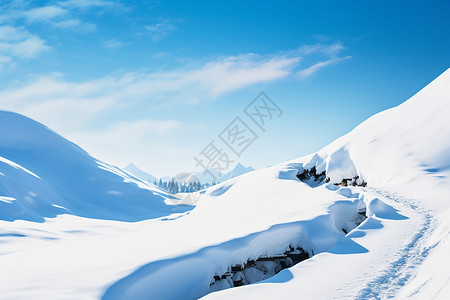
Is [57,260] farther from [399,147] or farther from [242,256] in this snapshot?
[399,147]

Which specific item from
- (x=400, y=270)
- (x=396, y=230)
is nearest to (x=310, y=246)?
(x=396, y=230)

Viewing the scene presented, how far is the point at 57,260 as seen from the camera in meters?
10.5

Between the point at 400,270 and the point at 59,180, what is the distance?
7220 cm

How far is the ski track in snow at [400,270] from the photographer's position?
6.16m

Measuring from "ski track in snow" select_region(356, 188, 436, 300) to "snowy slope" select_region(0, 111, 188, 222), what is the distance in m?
47.3

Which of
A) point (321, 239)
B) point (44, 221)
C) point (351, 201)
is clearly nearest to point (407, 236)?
point (321, 239)

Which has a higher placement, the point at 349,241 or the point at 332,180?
the point at 332,180

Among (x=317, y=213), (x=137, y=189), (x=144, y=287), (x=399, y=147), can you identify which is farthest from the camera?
(x=137, y=189)

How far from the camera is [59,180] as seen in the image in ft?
215

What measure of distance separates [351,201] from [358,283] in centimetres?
871

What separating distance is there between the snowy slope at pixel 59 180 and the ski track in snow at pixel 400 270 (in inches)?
1861

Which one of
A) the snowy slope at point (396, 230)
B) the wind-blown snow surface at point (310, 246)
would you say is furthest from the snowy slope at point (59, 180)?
the snowy slope at point (396, 230)

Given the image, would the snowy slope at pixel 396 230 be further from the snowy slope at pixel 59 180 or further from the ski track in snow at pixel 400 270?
the snowy slope at pixel 59 180

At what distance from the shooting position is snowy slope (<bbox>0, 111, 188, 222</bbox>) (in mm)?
48375
